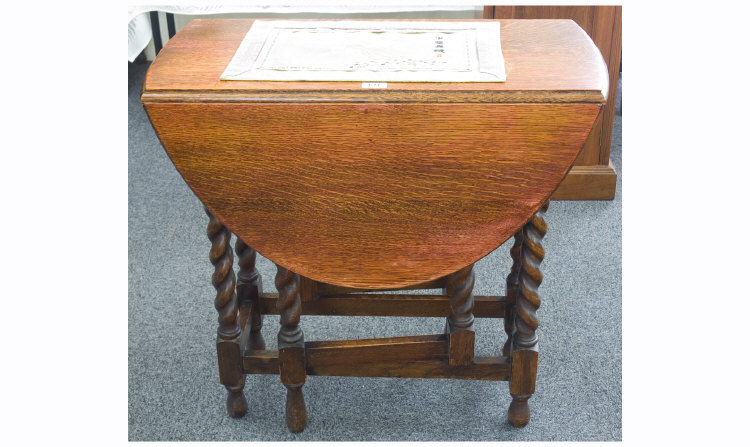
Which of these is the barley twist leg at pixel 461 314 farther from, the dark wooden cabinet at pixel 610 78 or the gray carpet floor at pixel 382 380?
the dark wooden cabinet at pixel 610 78

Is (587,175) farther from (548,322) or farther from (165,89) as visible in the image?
Result: (165,89)

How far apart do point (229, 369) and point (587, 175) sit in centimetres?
142

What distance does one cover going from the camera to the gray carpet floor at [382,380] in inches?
64.1

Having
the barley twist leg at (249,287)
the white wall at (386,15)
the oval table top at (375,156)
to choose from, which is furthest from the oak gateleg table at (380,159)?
the white wall at (386,15)

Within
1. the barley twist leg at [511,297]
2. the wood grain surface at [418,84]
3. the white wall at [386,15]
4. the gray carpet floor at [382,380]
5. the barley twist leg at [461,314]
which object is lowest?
the gray carpet floor at [382,380]

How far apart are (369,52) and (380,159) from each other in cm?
26

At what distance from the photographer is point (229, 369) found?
1.60 meters

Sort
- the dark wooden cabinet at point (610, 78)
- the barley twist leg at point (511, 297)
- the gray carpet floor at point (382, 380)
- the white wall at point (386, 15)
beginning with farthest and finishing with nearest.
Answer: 1. the white wall at point (386, 15)
2. the dark wooden cabinet at point (610, 78)
3. the barley twist leg at point (511, 297)
4. the gray carpet floor at point (382, 380)

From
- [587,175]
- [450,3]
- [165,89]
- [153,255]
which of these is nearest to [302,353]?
[165,89]

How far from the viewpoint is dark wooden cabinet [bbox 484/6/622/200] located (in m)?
2.27

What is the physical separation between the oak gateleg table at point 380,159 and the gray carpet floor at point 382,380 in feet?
0.82

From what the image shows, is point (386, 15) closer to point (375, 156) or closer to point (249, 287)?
point (249, 287)

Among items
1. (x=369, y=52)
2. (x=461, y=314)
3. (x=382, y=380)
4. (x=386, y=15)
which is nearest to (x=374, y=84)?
(x=369, y=52)

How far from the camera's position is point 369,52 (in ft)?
4.72
